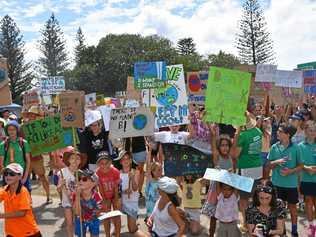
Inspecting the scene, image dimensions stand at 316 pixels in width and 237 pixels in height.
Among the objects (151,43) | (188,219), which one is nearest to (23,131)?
(188,219)

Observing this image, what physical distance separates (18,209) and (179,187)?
9.35ft

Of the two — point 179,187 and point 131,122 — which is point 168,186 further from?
point 131,122

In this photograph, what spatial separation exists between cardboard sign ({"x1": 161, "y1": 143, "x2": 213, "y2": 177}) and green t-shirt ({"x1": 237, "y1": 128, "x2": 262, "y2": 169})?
18.9 inches

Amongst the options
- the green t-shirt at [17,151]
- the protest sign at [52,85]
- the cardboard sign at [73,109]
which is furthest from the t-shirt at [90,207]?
the protest sign at [52,85]

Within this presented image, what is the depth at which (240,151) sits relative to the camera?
7445mm

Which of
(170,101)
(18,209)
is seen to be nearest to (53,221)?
(170,101)

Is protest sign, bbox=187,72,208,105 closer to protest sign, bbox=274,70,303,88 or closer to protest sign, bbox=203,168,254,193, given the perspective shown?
protest sign, bbox=274,70,303,88

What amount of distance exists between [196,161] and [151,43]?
73428 millimetres

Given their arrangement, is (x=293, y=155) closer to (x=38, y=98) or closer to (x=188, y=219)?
(x=188, y=219)

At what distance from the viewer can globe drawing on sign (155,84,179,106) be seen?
909cm

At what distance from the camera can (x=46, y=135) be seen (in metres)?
7.83

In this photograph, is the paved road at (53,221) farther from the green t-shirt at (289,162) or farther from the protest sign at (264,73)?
the protest sign at (264,73)

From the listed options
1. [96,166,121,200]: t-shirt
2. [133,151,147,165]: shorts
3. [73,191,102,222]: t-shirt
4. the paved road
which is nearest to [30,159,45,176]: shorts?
the paved road

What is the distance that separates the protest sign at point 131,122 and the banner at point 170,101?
1032 millimetres
